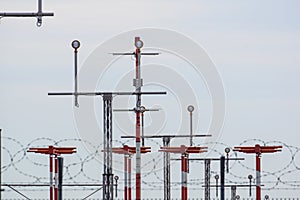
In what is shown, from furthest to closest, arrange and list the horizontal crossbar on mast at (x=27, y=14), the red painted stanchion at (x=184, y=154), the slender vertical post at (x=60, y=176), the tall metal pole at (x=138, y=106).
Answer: the red painted stanchion at (x=184, y=154) < the slender vertical post at (x=60, y=176) < the tall metal pole at (x=138, y=106) < the horizontal crossbar on mast at (x=27, y=14)

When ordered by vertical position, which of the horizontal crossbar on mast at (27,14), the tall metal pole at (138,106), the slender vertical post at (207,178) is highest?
the horizontal crossbar on mast at (27,14)

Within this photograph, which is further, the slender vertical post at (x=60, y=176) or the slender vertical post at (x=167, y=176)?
the slender vertical post at (x=167, y=176)

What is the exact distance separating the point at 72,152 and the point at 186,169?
146 inches

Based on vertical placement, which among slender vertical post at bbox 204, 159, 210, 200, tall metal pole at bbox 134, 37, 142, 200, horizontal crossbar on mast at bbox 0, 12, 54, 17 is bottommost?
slender vertical post at bbox 204, 159, 210, 200

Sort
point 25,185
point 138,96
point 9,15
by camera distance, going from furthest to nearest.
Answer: point 25,185
point 138,96
point 9,15

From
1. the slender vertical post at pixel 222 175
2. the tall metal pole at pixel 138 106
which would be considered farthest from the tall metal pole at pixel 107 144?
the slender vertical post at pixel 222 175

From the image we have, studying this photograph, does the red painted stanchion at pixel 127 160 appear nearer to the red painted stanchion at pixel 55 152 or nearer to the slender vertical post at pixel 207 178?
the red painted stanchion at pixel 55 152

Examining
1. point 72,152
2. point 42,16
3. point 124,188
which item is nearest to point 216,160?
point 124,188

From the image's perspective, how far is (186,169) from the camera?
128 ft

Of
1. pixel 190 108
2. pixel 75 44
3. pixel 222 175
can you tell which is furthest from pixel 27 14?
pixel 222 175

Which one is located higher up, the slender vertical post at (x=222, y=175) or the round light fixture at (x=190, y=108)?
the round light fixture at (x=190, y=108)

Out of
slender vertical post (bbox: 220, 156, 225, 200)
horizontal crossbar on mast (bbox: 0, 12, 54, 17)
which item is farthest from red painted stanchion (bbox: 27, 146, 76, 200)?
horizontal crossbar on mast (bbox: 0, 12, 54, 17)

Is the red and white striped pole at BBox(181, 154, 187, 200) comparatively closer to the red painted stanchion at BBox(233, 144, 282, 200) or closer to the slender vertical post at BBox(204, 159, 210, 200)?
the red painted stanchion at BBox(233, 144, 282, 200)

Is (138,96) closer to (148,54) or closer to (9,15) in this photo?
(148,54)
